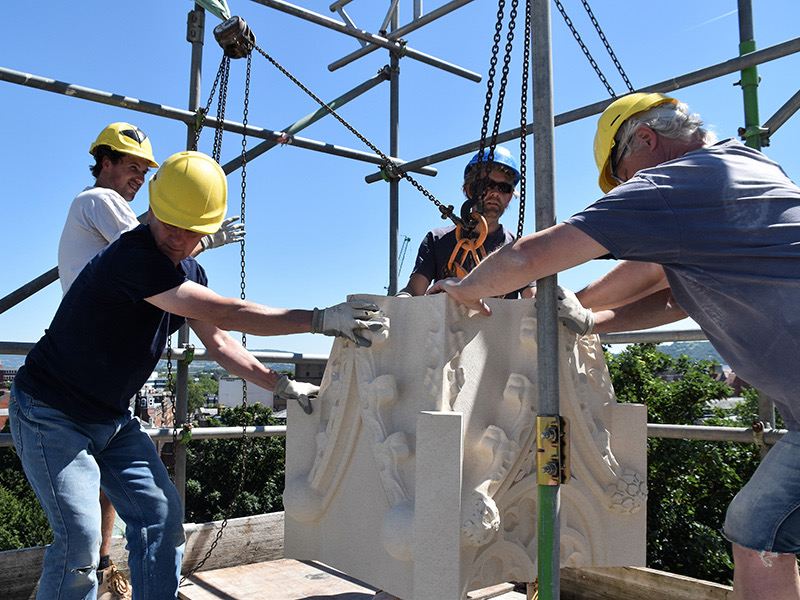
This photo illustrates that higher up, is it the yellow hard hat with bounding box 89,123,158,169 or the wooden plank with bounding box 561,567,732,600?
the yellow hard hat with bounding box 89,123,158,169

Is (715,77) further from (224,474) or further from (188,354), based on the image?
(224,474)

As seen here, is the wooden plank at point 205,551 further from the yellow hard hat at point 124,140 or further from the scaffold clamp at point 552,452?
the scaffold clamp at point 552,452

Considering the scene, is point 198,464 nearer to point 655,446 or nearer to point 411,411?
point 655,446

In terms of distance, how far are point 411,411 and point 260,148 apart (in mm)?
3210

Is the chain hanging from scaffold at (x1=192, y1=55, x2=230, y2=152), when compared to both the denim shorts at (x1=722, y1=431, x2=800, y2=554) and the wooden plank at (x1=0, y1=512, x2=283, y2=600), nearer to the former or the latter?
the wooden plank at (x1=0, y1=512, x2=283, y2=600)

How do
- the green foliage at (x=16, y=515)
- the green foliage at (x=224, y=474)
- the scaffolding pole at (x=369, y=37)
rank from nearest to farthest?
the scaffolding pole at (x=369, y=37), the green foliage at (x=224, y=474), the green foliage at (x=16, y=515)

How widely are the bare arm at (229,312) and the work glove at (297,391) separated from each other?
0.29 m

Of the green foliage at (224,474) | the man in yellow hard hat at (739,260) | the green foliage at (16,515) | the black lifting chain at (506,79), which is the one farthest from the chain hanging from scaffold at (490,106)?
the green foliage at (16,515)

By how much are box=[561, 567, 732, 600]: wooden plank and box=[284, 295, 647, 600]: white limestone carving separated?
2.09 feet

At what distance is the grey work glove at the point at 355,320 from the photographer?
2.48 m

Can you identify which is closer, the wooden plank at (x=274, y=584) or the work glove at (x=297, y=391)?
the work glove at (x=297, y=391)

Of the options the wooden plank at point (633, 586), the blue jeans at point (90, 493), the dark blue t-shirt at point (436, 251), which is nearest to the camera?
the blue jeans at point (90, 493)

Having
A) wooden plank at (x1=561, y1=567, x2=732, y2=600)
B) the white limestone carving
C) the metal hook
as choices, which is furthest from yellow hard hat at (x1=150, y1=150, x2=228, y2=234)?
wooden plank at (x1=561, y1=567, x2=732, y2=600)

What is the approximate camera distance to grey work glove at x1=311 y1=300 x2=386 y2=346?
248cm
